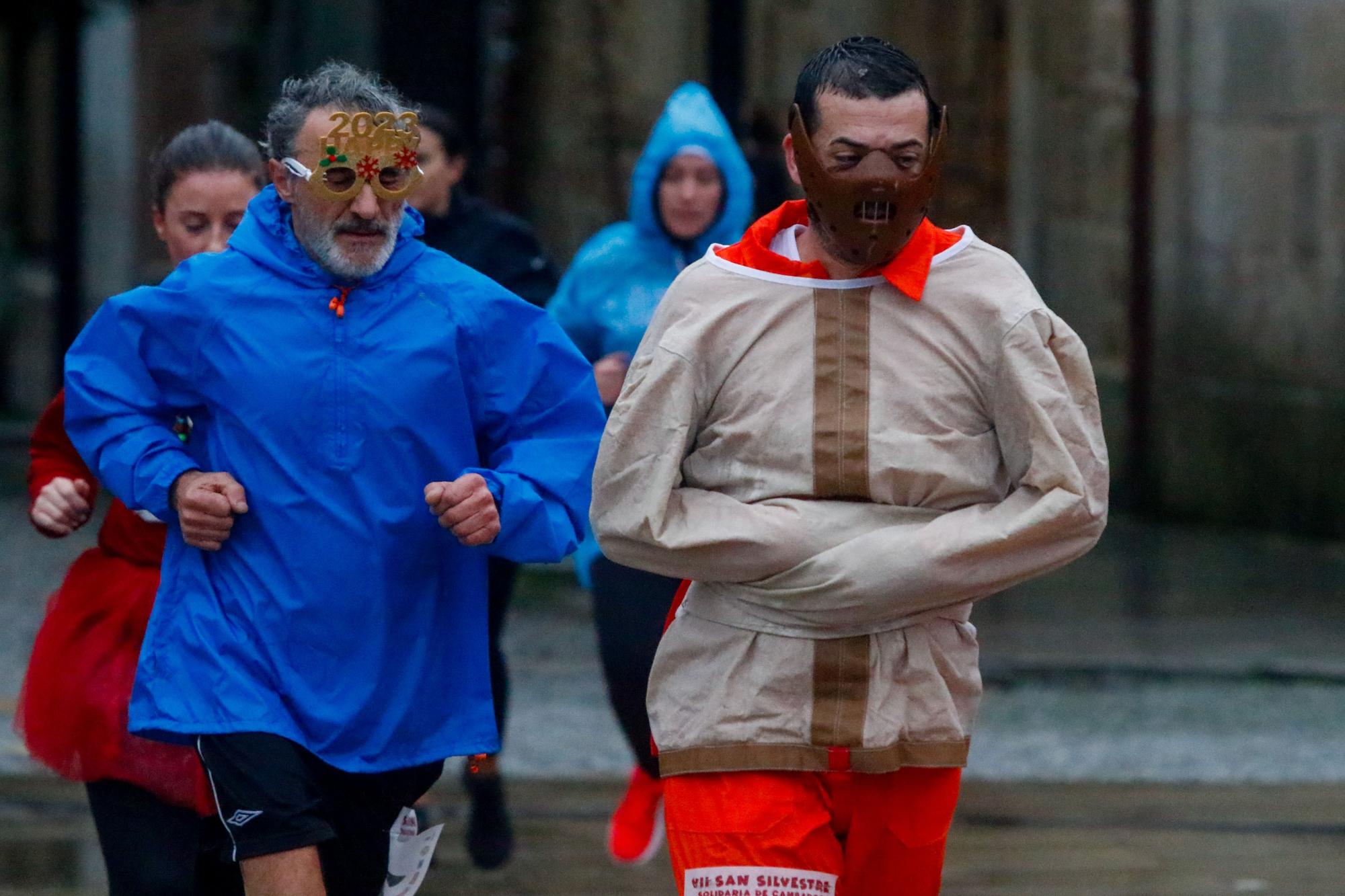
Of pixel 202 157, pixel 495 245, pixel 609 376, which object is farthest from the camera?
pixel 495 245

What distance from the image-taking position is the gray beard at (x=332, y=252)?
394 centimetres

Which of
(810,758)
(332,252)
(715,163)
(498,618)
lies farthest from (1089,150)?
(810,758)

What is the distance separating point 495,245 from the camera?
6234mm

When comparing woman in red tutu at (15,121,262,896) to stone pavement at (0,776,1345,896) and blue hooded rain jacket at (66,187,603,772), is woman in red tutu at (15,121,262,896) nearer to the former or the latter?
blue hooded rain jacket at (66,187,603,772)

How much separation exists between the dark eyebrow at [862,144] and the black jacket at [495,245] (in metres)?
2.70

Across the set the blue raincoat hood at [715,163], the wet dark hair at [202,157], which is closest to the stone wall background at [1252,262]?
the blue raincoat hood at [715,163]

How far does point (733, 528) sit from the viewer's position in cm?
345

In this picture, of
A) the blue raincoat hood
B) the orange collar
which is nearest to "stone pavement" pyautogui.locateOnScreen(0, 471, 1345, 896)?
the blue raincoat hood

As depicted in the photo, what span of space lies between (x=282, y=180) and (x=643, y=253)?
2085 millimetres

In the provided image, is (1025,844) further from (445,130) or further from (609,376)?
(445,130)

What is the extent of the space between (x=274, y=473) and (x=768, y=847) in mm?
985

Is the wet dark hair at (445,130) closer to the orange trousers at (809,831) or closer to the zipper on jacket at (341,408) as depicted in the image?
the zipper on jacket at (341,408)

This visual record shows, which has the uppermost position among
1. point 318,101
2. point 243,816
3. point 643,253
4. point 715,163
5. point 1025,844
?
point 318,101

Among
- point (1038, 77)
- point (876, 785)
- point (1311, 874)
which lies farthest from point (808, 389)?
point (1038, 77)
